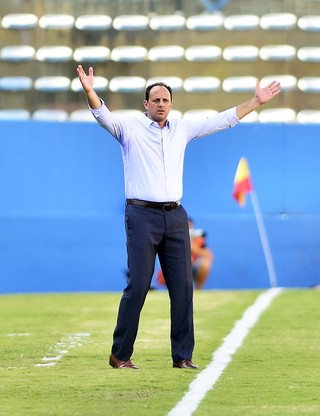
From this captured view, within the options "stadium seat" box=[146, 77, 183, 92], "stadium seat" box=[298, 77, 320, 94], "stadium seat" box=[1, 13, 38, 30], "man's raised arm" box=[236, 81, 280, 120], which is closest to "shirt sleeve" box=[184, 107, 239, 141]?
"man's raised arm" box=[236, 81, 280, 120]

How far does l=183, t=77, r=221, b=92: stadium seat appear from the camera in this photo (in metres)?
18.7

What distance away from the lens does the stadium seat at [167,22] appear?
61.8 ft

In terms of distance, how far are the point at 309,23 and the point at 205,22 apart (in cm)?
136

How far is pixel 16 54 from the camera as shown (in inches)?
738

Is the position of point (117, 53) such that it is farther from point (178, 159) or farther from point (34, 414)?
point (34, 414)

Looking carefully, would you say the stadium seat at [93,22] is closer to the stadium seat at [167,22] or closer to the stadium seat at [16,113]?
the stadium seat at [167,22]

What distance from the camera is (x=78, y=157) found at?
18.2 meters

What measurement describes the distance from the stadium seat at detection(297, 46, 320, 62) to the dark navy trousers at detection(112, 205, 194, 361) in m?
10.5

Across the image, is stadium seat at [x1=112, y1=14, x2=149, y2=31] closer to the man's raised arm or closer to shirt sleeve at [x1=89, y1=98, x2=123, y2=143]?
the man's raised arm

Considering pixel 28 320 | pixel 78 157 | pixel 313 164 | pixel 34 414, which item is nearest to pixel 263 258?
pixel 313 164

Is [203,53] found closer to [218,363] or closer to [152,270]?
[218,363]

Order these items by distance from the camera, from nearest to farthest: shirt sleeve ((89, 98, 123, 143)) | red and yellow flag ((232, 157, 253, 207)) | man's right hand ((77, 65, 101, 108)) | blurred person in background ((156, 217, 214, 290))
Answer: man's right hand ((77, 65, 101, 108)) < shirt sleeve ((89, 98, 123, 143)) < blurred person in background ((156, 217, 214, 290)) < red and yellow flag ((232, 157, 253, 207))

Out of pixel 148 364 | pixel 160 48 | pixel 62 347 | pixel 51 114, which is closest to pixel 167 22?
pixel 160 48

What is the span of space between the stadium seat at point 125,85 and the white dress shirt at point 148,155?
10201mm
